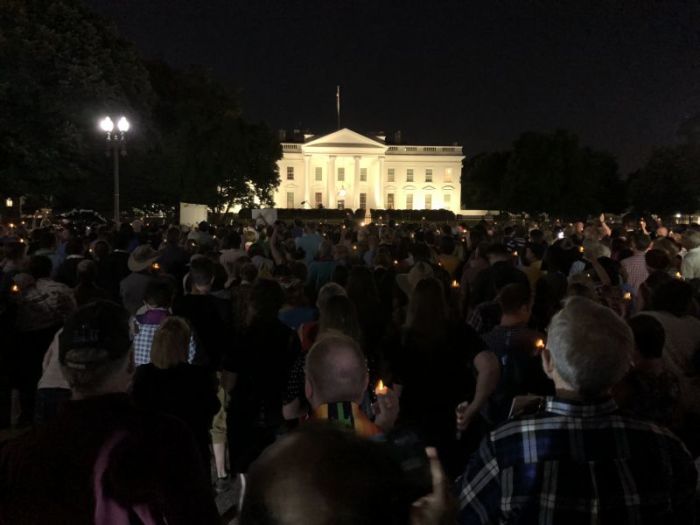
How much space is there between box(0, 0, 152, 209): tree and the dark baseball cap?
2660cm

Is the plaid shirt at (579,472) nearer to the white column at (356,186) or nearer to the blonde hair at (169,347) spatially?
the blonde hair at (169,347)

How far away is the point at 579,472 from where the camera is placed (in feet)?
7.22

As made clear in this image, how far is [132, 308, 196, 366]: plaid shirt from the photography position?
18.5 feet

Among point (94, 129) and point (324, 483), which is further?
point (94, 129)

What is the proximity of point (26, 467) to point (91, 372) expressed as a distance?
0.38 m

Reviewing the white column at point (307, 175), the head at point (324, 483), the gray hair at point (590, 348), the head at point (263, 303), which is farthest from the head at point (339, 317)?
the white column at point (307, 175)

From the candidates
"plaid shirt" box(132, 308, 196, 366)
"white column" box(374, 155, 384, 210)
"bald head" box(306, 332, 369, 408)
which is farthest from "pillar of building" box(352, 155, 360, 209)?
"bald head" box(306, 332, 369, 408)

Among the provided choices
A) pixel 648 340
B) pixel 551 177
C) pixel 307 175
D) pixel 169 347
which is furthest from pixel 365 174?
pixel 648 340

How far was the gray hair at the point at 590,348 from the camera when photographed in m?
2.38

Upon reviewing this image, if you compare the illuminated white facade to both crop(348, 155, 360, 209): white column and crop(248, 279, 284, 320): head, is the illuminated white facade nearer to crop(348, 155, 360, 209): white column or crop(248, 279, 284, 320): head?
crop(348, 155, 360, 209): white column

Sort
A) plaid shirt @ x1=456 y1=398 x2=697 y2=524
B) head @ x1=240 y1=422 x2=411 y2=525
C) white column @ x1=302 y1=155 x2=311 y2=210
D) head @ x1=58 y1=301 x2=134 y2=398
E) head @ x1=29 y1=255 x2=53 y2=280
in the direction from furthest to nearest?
1. white column @ x1=302 y1=155 x2=311 y2=210
2. head @ x1=29 y1=255 x2=53 y2=280
3. head @ x1=58 y1=301 x2=134 y2=398
4. plaid shirt @ x1=456 y1=398 x2=697 y2=524
5. head @ x1=240 y1=422 x2=411 y2=525

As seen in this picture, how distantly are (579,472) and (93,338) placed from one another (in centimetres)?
179

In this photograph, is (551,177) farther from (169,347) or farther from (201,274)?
(169,347)

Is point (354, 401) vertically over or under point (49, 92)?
under
